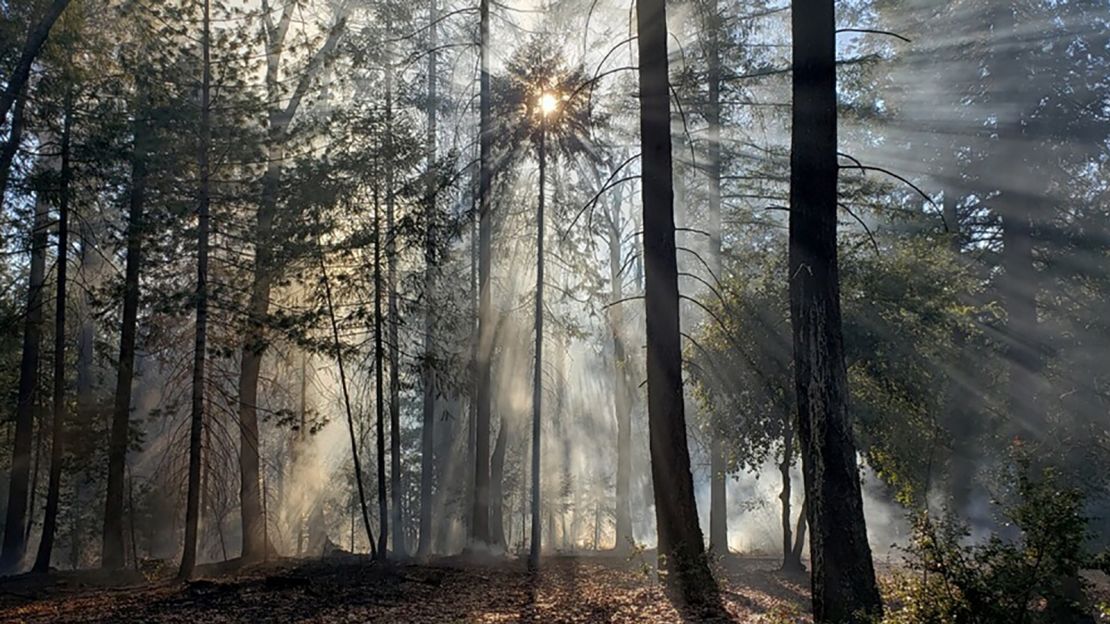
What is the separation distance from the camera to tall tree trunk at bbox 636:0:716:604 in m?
7.77

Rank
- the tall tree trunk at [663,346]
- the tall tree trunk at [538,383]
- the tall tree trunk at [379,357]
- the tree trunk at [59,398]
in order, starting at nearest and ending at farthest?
1. the tall tree trunk at [663,346]
2. the tree trunk at [59,398]
3. the tall tree trunk at [379,357]
4. the tall tree trunk at [538,383]

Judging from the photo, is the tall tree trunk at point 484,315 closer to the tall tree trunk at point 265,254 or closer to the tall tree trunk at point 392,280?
the tall tree trunk at point 392,280

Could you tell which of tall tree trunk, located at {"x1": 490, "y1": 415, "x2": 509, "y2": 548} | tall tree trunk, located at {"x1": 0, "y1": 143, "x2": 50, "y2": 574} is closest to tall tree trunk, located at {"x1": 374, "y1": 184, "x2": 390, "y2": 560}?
tall tree trunk, located at {"x1": 490, "y1": 415, "x2": 509, "y2": 548}

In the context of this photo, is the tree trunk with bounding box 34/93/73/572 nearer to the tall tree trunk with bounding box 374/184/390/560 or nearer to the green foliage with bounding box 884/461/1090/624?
the tall tree trunk with bounding box 374/184/390/560

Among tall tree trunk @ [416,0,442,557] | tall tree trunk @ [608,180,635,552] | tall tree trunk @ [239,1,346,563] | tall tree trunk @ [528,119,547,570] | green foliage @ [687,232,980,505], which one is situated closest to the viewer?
tall tree trunk @ [239,1,346,563]

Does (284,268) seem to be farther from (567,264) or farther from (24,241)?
(567,264)

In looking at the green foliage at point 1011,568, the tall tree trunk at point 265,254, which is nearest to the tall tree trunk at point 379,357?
the tall tree trunk at point 265,254

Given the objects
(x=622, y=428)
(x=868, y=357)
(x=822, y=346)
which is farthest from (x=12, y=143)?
(x=622, y=428)

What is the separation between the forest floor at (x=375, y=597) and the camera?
8062mm

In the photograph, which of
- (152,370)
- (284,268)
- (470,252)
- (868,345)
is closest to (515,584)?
(284,268)

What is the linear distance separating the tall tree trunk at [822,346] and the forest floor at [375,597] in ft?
2.23

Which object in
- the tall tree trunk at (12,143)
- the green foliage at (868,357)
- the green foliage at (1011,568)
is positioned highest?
the tall tree trunk at (12,143)

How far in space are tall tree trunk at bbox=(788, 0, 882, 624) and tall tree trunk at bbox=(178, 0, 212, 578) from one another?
957 centimetres

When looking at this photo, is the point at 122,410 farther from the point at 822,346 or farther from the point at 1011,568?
the point at 1011,568
